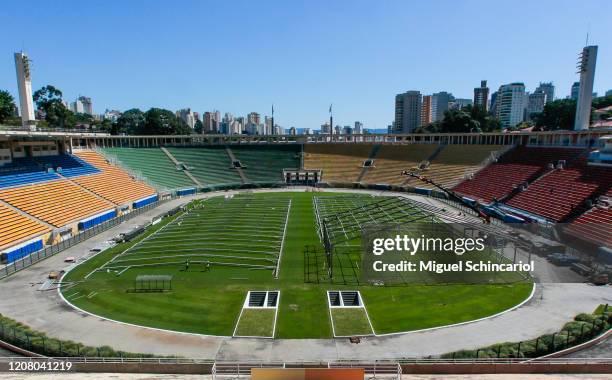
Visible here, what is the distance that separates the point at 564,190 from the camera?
1404 inches

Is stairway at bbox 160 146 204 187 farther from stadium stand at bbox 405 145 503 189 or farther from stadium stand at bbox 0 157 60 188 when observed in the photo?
stadium stand at bbox 405 145 503 189

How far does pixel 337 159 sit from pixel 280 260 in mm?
42543

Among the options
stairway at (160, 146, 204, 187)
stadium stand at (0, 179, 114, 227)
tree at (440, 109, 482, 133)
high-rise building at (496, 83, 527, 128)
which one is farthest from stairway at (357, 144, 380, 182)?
high-rise building at (496, 83, 527, 128)

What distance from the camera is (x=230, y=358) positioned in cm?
1463

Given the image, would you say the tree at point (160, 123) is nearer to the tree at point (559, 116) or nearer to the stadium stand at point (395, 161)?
the stadium stand at point (395, 161)

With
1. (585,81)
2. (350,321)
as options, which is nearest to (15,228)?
(350,321)

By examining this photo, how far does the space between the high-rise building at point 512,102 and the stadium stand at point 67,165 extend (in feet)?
643

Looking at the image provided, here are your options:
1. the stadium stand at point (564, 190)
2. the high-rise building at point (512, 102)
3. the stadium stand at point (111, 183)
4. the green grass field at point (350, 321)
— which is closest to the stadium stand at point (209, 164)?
the stadium stand at point (111, 183)

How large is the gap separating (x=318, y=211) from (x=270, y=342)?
24.7m

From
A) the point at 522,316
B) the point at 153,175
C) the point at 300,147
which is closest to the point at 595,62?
the point at 522,316

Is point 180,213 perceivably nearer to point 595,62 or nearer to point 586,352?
point 586,352

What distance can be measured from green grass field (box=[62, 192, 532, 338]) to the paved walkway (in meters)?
0.69

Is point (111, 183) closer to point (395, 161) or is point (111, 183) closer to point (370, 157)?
point (370, 157)

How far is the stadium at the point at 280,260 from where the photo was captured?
16141mm
